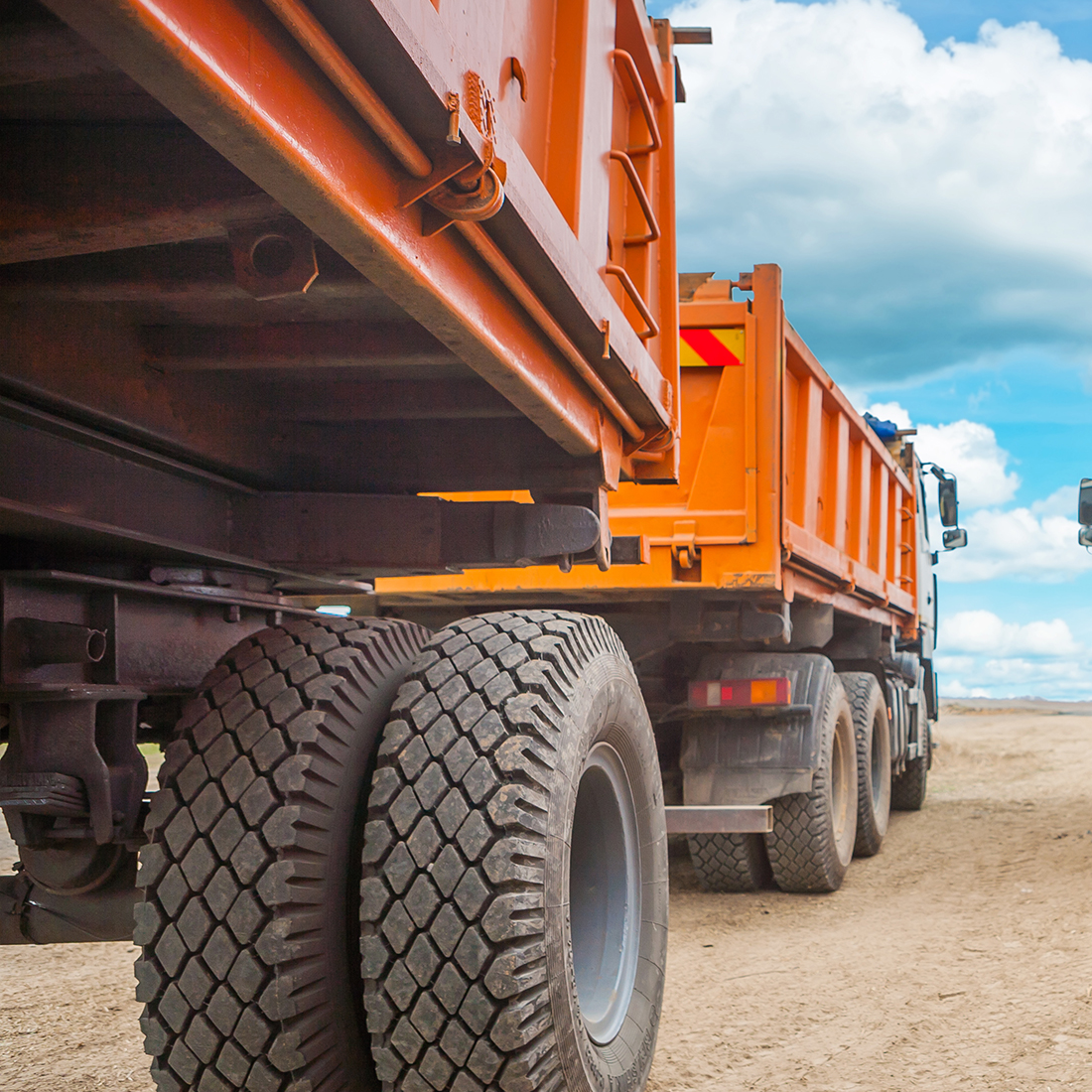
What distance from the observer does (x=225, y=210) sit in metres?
1.66

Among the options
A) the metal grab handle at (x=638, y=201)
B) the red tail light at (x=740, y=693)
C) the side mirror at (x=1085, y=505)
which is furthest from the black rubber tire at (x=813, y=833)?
the metal grab handle at (x=638, y=201)

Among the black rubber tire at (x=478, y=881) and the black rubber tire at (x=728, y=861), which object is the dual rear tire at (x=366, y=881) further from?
the black rubber tire at (x=728, y=861)

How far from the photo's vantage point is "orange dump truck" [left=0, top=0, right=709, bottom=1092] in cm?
162

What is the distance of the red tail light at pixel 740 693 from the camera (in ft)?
19.0

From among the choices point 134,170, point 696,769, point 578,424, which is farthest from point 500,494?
point 134,170

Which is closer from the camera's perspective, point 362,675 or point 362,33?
point 362,33

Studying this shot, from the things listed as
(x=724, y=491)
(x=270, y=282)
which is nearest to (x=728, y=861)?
(x=724, y=491)

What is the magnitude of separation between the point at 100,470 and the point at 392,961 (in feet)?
3.93

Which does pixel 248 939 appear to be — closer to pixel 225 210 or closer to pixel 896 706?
pixel 225 210

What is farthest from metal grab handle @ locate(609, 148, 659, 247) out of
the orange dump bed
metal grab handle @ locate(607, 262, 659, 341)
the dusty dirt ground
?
the dusty dirt ground

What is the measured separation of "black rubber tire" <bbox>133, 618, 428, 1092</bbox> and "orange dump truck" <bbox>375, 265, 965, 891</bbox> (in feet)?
6.99

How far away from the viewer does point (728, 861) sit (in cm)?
614

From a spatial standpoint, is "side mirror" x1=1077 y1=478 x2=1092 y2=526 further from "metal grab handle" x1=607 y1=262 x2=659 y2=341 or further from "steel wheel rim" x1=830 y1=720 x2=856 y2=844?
"metal grab handle" x1=607 y1=262 x2=659 y2=341

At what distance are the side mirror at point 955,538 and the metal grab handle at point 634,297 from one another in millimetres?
9388
